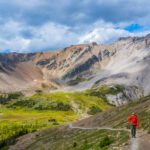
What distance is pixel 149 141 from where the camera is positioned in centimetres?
5469

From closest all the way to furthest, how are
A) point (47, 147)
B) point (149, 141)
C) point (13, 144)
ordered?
point (149, 141) < point (47, 147) < point (13, 144)

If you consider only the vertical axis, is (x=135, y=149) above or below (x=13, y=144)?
above

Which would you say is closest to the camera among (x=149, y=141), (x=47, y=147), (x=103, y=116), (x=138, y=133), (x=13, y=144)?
(x=149, y=141)

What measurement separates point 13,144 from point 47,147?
33.9 meters

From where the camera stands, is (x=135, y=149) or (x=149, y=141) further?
(x=149, y=141)

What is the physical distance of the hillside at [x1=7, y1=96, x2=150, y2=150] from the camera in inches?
2410

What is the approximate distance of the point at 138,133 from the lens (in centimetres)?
6344

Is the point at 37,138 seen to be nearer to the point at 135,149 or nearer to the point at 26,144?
the point at 26,144

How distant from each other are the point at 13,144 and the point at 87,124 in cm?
2681

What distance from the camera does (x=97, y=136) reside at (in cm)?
7462

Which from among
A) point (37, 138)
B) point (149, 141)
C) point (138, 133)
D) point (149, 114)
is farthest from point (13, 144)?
point (149, 141)

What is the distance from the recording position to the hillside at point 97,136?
61.2 metres

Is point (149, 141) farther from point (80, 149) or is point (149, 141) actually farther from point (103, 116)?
point (103, 116)

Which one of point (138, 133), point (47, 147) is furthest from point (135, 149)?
point (47, 147)
